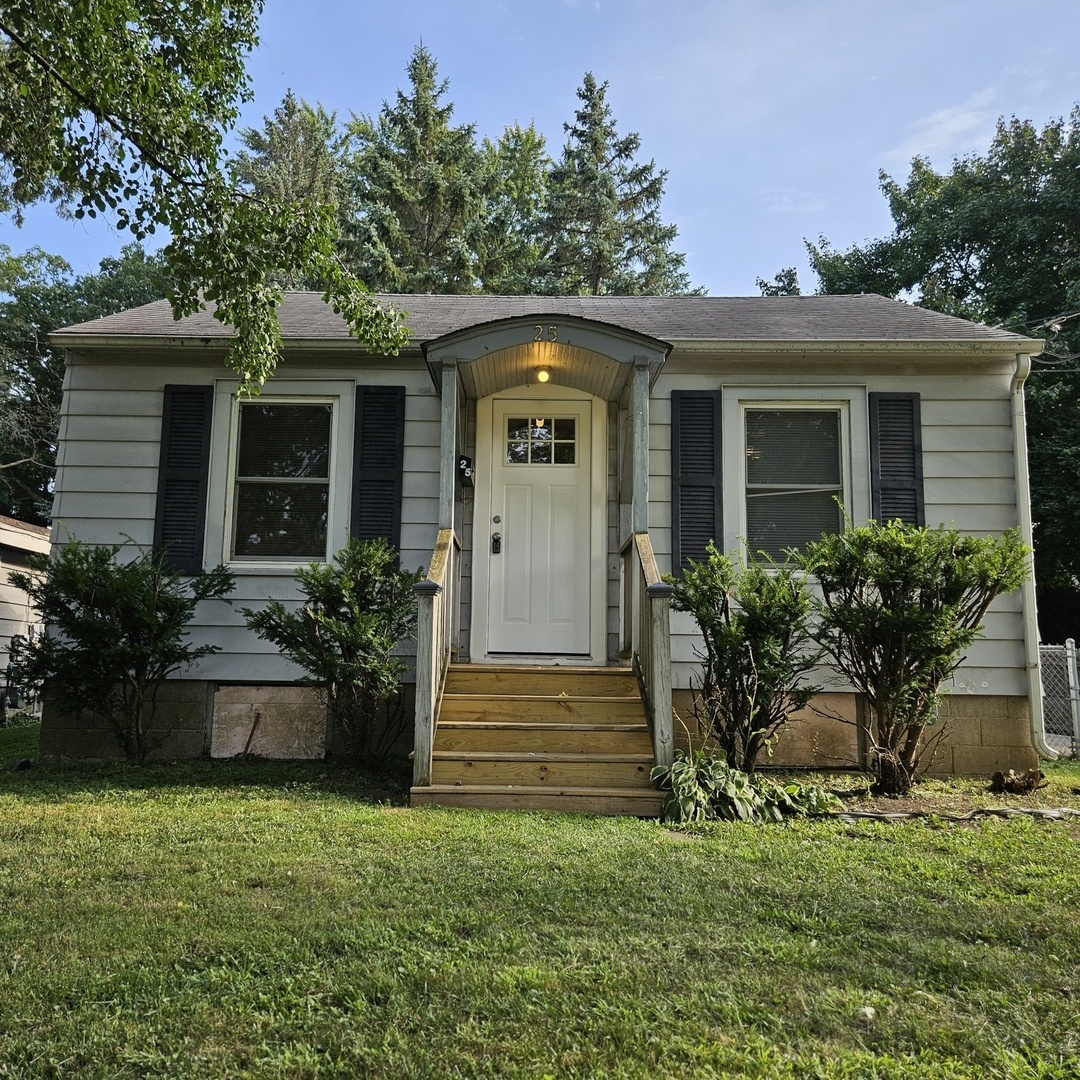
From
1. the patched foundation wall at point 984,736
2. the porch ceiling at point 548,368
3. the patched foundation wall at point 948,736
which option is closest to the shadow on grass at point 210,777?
the patched foundation wall at point 948,736

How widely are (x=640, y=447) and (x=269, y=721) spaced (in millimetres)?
3283

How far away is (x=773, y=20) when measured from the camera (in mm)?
7871

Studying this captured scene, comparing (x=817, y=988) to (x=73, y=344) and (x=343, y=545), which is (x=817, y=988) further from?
(x=73, y=344)

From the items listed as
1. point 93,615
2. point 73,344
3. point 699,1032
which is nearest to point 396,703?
point 93,615

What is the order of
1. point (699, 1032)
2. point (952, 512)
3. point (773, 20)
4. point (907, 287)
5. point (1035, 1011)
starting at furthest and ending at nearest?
point (907, 287) < point (773, 20) < point (952, 512) < point (1035, 1011) < point (699, 1032)

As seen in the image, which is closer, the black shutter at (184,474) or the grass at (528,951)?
the grass at (528,951)

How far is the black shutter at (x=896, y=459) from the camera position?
19.2 ft

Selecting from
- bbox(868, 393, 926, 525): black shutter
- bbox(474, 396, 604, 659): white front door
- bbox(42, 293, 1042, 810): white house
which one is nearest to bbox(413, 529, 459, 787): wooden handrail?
bbox(42, 293, 1042, 810): white house

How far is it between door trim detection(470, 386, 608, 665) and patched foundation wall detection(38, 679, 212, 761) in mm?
1996

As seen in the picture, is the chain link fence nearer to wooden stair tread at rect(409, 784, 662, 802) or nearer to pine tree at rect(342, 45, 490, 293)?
wooden stair tread at rect(409, 784, 662, 802)

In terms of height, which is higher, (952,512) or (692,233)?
(692,233)

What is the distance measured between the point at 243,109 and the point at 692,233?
1598cm

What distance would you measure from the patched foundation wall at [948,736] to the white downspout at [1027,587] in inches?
2.6

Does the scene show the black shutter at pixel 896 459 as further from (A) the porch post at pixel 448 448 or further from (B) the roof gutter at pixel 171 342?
(B) the roof gutter at pixel 171 342
